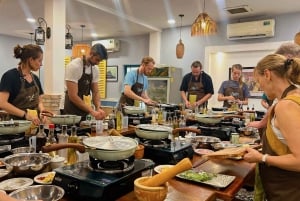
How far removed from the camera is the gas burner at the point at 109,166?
48.8 inches

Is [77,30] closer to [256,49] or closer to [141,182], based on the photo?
[256,49]

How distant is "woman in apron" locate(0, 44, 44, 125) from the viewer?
7.28ft

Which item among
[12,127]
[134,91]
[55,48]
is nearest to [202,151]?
[12,127]

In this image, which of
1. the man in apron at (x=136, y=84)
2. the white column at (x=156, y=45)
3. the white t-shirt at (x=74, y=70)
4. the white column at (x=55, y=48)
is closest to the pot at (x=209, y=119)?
the man in apron at (x=136, y=84)

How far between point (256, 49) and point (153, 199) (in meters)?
5.34

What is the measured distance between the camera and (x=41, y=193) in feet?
3.78

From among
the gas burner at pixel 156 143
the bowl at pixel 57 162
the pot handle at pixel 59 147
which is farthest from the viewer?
the gas burner at pixel 156 143

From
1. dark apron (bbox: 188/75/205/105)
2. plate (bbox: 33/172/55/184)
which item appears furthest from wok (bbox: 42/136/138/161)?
dark apron (bbox: 188/75/205/105)

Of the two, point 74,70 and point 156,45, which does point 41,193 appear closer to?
point 74,70

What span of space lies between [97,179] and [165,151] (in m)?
0.59

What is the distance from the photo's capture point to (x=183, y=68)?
22.3 feet

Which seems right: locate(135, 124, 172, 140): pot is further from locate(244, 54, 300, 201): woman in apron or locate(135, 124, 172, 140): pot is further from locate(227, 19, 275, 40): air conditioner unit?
locate(227, 19, 275, 40): air conditioner unit

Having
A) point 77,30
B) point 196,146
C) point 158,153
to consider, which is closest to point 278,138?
point 158,153

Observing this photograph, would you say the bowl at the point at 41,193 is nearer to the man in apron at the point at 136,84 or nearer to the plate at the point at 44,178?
the plate at the point at 44,178
